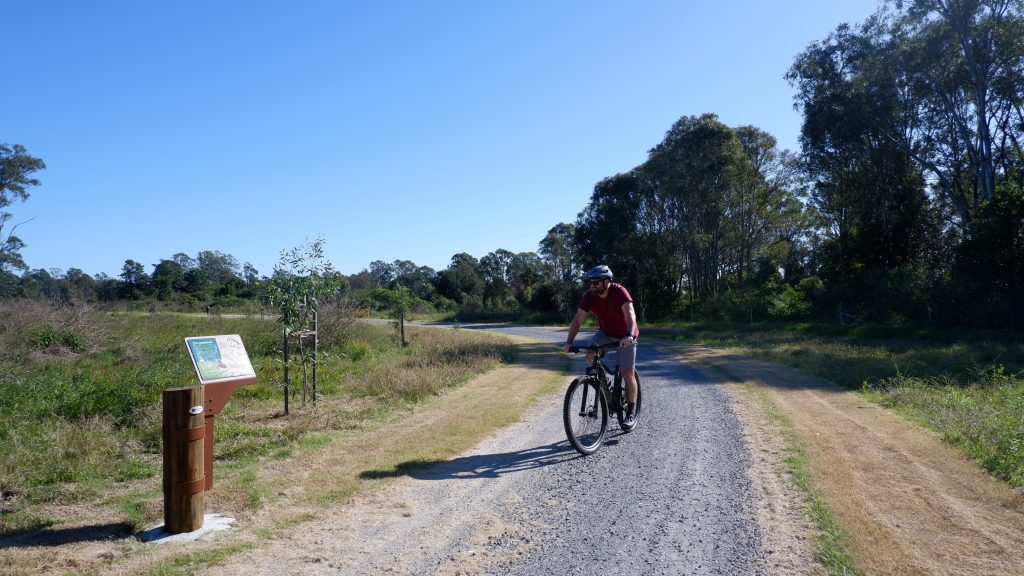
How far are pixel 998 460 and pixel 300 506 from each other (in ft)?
20.9

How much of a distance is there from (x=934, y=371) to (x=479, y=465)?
11515 mm

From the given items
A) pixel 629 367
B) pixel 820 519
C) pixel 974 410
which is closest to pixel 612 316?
pixel 629 367

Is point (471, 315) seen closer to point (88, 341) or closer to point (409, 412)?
point (88, 341)

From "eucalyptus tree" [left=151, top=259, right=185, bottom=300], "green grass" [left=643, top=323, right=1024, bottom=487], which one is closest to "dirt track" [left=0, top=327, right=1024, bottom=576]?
"green grass" [left=643, top=323, right=1024, bottom=487]

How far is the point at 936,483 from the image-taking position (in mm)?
5070

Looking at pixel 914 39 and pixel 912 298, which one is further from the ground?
pixel 914 39

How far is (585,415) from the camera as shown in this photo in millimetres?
6441

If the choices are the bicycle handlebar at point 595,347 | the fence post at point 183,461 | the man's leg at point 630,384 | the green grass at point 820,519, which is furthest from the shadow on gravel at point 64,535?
the man's leg at point 630,384

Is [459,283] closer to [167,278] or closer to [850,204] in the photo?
[167,278]

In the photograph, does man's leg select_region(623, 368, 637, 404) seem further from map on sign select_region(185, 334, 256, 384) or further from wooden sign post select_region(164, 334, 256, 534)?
wooden sign post select_region(164, 334, 256, 534)

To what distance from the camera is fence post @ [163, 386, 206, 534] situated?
167 inches

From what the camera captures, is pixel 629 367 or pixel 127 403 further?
pixel 127 403

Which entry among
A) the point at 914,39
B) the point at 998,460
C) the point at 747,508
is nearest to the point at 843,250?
the point at 914,39

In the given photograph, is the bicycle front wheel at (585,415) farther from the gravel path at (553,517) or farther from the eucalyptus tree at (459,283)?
the eucalyptus tree at (459,283)
